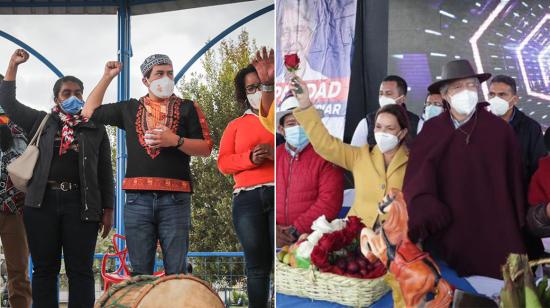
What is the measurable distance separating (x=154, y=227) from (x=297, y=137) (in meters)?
0.94

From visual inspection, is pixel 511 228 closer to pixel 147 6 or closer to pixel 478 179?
pixel 478 179

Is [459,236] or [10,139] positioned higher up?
[10,139]

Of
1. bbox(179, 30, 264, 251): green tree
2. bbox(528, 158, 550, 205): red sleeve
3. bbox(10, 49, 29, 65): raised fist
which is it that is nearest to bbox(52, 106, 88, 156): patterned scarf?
bbox(10, 49, 29, 65): raised fist

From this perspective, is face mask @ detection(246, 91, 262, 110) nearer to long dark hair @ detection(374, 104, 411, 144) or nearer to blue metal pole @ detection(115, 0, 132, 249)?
long dark hair @ detection(374, 104, 411, 144)

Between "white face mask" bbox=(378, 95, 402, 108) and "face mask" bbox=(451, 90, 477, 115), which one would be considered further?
"white face mask" bbox=(378, 95, 402, 108)

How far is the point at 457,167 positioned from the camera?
9.21ft

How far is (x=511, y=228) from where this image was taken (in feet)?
9.02

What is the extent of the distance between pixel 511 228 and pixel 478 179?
0.23 meters

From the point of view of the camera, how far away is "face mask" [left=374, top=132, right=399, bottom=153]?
9.44 feet

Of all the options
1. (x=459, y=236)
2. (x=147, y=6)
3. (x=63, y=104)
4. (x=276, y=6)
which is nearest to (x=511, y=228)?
(x=459, y=236)

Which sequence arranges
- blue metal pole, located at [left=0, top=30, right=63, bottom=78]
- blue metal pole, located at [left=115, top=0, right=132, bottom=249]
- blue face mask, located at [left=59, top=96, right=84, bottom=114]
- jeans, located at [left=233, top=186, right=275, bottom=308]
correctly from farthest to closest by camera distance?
1. blue metal pole, located at [left=0, top=30, right=63, bottom=78]
2. blue metal pole, located at [left=115, top=0, right=132, bottom=249]
3. blue face mask, located at [left=59, top=96, right=84, bottom=114]
4. jeans, located at [left=233, top=186, right=275, bottom=308]

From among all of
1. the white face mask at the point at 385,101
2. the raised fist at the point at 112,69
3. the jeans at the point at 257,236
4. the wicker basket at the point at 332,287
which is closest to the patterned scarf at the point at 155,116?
the raised fist at the point at 112,69

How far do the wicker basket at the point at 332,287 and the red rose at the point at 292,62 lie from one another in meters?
0.90

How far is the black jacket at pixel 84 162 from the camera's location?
3627mm
